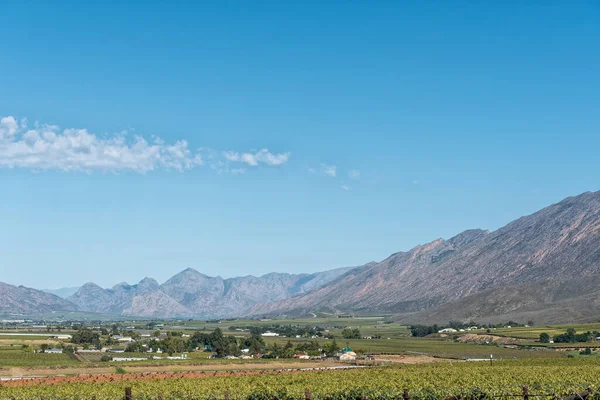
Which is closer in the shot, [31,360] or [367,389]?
[367,389]

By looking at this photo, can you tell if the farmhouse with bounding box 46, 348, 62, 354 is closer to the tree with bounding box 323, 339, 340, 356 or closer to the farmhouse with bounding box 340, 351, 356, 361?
the tree with bounding box 323, 339, 340, 356

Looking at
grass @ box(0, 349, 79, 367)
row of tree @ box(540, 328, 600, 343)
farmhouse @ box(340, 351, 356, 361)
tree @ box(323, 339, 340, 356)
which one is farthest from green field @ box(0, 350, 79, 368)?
row of tree @ box(540, 328, 600, 343)

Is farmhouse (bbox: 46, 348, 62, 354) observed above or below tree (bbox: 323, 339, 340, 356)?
above

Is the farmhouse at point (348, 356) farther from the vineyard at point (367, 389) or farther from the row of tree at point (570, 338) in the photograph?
the vineyard at point (367, 389)

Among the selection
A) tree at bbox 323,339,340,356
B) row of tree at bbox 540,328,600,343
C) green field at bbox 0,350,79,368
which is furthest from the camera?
row of tree at bbox 540,328,600,343

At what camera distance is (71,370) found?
411 ft

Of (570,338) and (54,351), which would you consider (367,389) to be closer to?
(570,338)

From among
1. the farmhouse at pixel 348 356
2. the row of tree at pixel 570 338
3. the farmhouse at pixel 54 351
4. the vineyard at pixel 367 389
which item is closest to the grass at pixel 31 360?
the farmhouse at pixel 54 351

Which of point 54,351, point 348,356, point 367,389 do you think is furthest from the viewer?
point 54,351

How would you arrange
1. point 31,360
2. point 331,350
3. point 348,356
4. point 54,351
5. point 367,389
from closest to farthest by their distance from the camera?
point 367,389
point 31,360
point 348,356
point 331,350
point 54,351

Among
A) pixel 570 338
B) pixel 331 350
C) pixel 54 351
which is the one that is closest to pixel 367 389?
pixel 331 350

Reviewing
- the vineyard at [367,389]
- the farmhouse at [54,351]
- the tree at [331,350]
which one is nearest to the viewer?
the vineyard at [367,389]

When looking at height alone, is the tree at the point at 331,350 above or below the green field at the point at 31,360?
below

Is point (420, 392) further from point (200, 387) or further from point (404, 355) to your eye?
point (404, 355)
